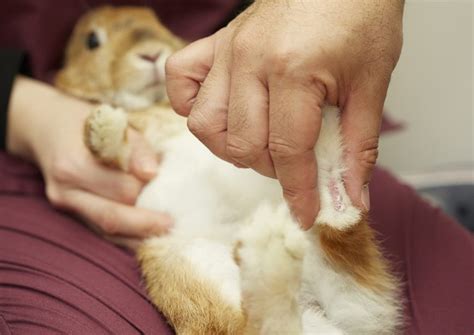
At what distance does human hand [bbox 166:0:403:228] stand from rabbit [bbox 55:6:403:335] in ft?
0.17

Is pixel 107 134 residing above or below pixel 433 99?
above

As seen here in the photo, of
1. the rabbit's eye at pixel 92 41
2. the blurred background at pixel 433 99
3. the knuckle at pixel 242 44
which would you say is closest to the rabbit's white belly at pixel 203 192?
the knuckle at pixel 242 44

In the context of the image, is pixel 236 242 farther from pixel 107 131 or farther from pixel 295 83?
pixel 107 131

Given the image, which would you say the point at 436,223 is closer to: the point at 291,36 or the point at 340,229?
the point at 340,229

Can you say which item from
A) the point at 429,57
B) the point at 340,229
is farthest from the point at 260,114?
the point at 429,57

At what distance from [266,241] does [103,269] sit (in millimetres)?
365

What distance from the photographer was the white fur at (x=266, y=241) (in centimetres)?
88

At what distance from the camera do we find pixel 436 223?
135 centimetres

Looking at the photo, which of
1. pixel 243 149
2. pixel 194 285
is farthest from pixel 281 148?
pixel 194 285

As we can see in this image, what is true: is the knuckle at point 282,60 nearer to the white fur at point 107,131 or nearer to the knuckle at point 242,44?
the knuckle at point 242,44

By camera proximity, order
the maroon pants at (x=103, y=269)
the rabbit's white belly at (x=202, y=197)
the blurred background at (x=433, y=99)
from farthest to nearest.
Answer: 1. the blurred background at (x=433, y=99)
2. the rabbit's white belly at (x=202, y=197)
3. the maroon pants at (x=103, y=269)

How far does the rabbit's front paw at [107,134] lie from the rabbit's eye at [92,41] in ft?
1.36

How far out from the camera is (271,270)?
2.85 feet

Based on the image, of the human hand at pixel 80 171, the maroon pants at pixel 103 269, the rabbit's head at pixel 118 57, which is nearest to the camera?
the maroon pants at pixel 103 269
